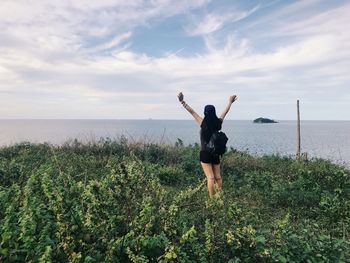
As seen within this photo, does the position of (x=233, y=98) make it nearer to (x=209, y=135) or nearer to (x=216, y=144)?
(x=209, y=135)

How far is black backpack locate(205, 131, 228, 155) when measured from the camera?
28.9 feet

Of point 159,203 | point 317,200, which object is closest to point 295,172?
point 317,200

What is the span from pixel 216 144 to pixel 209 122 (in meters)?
0.56

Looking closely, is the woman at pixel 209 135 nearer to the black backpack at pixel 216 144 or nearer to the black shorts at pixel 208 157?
the black shorts at pixel 208 157

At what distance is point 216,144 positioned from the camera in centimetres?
882

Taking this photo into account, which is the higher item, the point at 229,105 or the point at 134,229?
the point at 229,105

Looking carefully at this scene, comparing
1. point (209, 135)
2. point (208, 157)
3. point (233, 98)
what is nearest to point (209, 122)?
point (209, 135)

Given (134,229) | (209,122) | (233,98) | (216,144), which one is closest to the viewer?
(134,229)

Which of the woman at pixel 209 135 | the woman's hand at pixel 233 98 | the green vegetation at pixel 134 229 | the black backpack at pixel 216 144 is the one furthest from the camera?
the woman's hand at pixel 233 98

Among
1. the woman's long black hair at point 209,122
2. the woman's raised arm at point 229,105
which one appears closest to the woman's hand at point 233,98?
the woman's raised arm at point 229,105

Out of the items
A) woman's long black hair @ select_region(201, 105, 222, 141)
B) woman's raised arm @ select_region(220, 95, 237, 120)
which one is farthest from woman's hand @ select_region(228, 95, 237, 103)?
woman's long black hair @ select_region(201, 105, 222, 141)

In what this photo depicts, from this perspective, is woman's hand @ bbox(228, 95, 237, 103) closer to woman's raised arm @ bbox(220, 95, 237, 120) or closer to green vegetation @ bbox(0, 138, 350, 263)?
woman's raised arm @ bbox(220, 95, 237, 120)

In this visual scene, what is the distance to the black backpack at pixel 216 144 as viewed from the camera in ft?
28.9

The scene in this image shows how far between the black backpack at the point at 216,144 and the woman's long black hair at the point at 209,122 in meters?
0.14
